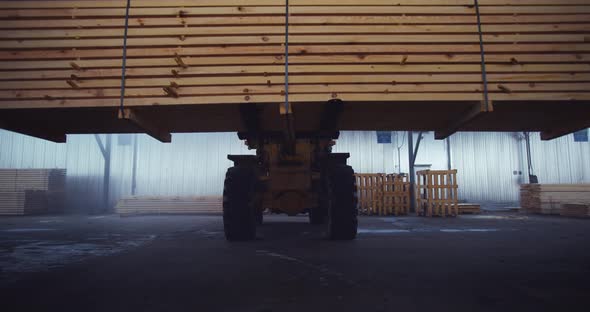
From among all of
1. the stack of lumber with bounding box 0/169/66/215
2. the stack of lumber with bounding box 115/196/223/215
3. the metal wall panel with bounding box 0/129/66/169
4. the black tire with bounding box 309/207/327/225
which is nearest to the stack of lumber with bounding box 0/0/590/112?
the black tire with bounding box 309/207/327/225

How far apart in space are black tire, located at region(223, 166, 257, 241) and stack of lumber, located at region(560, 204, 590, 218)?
15.7m

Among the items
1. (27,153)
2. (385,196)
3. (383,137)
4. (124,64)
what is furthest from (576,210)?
(27,153)

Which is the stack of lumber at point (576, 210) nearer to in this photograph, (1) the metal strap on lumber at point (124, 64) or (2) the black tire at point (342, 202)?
(2) the black tire at point (342, 202)

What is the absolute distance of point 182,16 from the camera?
3912 millimetres

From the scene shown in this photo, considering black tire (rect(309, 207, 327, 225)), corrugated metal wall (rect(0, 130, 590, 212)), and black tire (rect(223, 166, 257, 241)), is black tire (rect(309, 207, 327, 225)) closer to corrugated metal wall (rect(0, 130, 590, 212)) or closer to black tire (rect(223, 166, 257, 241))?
black tire (rect(223, 166, 257, 241))

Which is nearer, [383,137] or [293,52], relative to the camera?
[293,52]

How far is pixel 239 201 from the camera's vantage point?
264 inches

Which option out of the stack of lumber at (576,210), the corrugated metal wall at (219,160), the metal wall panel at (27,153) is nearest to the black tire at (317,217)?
the stack of lumber at (576,210)

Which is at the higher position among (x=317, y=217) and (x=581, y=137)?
(x=581, y=137)

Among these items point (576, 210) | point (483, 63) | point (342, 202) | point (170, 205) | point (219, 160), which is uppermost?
point (219, 160)

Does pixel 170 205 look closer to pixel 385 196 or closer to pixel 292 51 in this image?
pixel 385 196

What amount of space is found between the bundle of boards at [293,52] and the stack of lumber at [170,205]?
1613cm

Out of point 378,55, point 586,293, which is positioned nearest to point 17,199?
point 378,55

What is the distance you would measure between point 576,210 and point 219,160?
2037 centimetres
